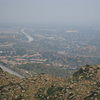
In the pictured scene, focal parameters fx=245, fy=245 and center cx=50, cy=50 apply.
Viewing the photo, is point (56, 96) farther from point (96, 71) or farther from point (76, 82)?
point (96, 71)

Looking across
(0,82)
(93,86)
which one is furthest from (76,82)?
(0,82)

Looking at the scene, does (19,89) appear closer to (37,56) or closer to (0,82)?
(0,82)

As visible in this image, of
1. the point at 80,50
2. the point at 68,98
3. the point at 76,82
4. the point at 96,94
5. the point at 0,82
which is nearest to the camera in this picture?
the point at 96,94

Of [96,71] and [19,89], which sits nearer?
[19,89]

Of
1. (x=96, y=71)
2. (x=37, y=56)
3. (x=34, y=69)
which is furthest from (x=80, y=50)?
(x=96, y=71)

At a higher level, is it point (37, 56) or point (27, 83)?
point (27, 83)

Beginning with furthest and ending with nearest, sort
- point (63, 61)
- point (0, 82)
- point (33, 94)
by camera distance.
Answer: point (63, 61)
point (0, 82)
point (33, 94)
